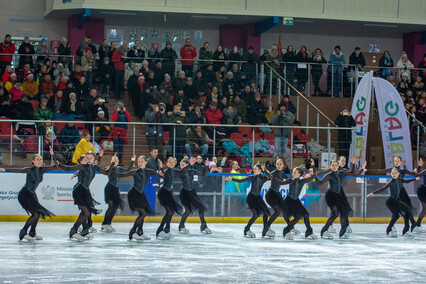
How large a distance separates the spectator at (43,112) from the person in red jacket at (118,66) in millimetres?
3142

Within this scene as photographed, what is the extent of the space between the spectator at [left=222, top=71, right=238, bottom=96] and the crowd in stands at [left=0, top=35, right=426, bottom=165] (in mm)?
35

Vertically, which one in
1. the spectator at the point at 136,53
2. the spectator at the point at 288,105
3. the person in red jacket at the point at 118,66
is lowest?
the spectator at the point at 288,105

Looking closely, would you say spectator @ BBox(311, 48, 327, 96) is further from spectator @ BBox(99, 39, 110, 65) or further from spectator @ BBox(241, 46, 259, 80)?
spectator @ BBox(99, 39, 110, 65)

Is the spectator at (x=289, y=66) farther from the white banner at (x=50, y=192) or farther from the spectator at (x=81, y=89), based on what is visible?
the white banner at (x=50, y=192)

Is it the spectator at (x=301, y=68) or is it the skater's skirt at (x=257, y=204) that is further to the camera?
the spectator at (x=301, y=68)

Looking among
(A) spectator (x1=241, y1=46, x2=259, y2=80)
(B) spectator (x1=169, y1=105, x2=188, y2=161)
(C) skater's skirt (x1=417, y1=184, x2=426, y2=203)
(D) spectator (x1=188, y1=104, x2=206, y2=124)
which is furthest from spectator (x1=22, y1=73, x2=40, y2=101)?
(C) skater's skirt (x1=417, y1=184, x2=426, y2=203)

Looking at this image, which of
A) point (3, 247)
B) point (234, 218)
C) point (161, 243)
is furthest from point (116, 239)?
point (234, 218)

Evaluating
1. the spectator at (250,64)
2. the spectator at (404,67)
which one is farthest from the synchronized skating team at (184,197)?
the spectator at (404,67)

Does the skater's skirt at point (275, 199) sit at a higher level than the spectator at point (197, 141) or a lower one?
lower

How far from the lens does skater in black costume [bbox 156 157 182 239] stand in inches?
536

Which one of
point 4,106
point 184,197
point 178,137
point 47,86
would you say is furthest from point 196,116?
point 4,106

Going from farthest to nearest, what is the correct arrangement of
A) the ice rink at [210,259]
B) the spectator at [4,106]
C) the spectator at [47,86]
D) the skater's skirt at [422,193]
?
1. the spectator at [47,86]
2. the spectator at [4,106]
3. the skater's skirt at [422,193]
4. the ice rink at [210,259]

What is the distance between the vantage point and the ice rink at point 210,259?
8.78 m

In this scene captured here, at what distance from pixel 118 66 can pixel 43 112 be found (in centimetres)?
346
